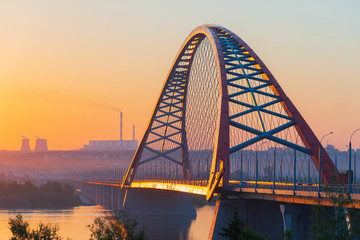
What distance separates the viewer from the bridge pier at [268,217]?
2142 inches

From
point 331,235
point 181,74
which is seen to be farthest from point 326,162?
point 181,74

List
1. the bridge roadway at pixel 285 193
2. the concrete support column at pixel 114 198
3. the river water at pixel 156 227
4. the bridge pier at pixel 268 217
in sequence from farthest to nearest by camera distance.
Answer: the concrete support column at pixel 114 198, the river water at pixel 156 227, the bridge pier at pixel 268 217, the bridge roadway at pixel 285 193

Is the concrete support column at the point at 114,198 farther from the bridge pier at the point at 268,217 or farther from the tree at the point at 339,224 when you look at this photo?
the tree at the point at 339,224

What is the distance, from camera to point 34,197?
6570 inches

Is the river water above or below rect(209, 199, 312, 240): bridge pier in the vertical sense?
below

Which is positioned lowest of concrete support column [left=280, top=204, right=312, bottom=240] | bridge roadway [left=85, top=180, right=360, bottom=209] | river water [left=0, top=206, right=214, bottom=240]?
river water [left=0, top=206, right=214, bottom=240]

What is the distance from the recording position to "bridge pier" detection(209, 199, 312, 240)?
54.4m

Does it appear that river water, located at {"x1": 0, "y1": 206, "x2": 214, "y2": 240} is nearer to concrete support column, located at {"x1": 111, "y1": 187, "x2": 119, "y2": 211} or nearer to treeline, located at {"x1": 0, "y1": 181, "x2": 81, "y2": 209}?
concrete support column, located at {"x1": 111, "y1": 187, "x2": 119, "y2": 211}

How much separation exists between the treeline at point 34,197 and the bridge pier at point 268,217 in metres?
103

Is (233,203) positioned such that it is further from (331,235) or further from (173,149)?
(173,149)

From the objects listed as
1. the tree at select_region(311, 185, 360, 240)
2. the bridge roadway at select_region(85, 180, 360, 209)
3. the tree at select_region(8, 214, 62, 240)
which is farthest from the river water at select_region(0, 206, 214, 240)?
the tree at select_region(311, 185, 360, 240)

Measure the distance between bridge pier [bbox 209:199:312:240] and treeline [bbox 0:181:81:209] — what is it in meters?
103

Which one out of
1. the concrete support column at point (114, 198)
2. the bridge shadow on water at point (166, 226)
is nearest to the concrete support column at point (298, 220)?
the bridge shadow on water at point (166, 226)

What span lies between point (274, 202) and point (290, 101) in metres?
19.5
